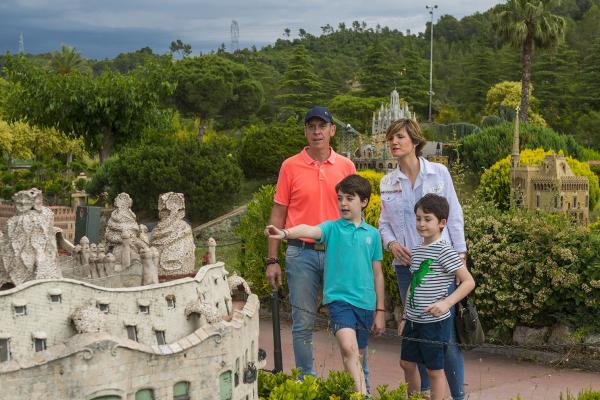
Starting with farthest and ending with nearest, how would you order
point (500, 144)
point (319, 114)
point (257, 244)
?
point (500, 144)
point (257, 244)
point (319, 114)

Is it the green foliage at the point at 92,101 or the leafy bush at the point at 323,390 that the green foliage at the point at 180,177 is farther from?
the leafy bush at the point at 323,390

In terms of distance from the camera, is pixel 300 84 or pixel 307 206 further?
pixel 300 84

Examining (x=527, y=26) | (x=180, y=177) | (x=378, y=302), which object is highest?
(x=527, y=26)

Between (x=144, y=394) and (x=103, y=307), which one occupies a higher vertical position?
(x=103, y=307)

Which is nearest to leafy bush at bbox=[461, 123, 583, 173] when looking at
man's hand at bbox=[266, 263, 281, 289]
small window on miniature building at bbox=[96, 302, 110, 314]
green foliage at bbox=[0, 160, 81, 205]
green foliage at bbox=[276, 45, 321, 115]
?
green foliage at bbox=[0, 160, 81, 205]

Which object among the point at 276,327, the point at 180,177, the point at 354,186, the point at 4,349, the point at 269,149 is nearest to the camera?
the point at 4,349

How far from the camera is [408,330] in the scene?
21.5ft

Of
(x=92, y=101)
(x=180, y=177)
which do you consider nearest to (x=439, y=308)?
(x=92, y=101)

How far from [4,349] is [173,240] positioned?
2054 millimetres

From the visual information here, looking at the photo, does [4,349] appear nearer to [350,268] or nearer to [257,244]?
[350,268]

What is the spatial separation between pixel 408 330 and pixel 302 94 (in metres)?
52.1

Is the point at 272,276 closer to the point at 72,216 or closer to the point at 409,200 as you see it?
the point at 409,200

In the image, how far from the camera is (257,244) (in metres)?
14.1

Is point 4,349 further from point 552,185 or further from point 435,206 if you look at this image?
point 552,185
